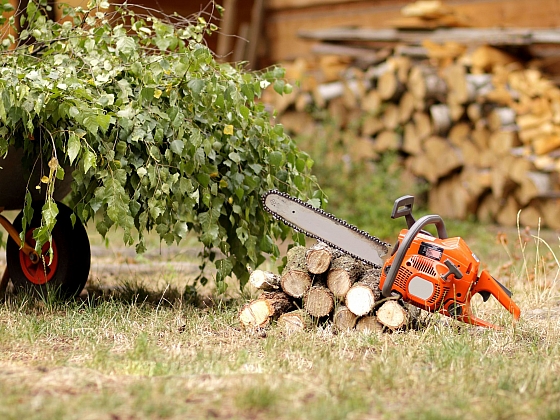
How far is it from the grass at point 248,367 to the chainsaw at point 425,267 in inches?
4.9

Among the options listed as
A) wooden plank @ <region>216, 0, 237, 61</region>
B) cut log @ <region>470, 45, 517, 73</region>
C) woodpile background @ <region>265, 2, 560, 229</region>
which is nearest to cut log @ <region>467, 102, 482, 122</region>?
woodpile background @ <region>265, 2, 560, 229</region>

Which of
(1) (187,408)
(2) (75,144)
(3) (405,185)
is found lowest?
(3) (405,185)

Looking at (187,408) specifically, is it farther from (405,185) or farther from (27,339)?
(405,185)

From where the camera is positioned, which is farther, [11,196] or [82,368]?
[11,196]

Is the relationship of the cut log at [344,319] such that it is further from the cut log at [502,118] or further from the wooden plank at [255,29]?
the wooden plank at [255,29]

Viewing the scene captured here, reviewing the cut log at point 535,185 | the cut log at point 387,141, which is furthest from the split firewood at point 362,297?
the cut log at point 387,141

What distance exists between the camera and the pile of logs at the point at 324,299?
357 cm

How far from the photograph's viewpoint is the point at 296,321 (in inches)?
144

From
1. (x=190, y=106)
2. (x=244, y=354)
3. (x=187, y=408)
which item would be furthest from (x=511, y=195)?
(x=187, y=408)

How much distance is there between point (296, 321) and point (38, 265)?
136 centimetres

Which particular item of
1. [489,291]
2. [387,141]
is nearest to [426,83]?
[387,141]

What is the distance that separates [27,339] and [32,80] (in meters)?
1.09

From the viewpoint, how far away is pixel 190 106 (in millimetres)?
3828

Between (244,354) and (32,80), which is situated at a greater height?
(32,80)
